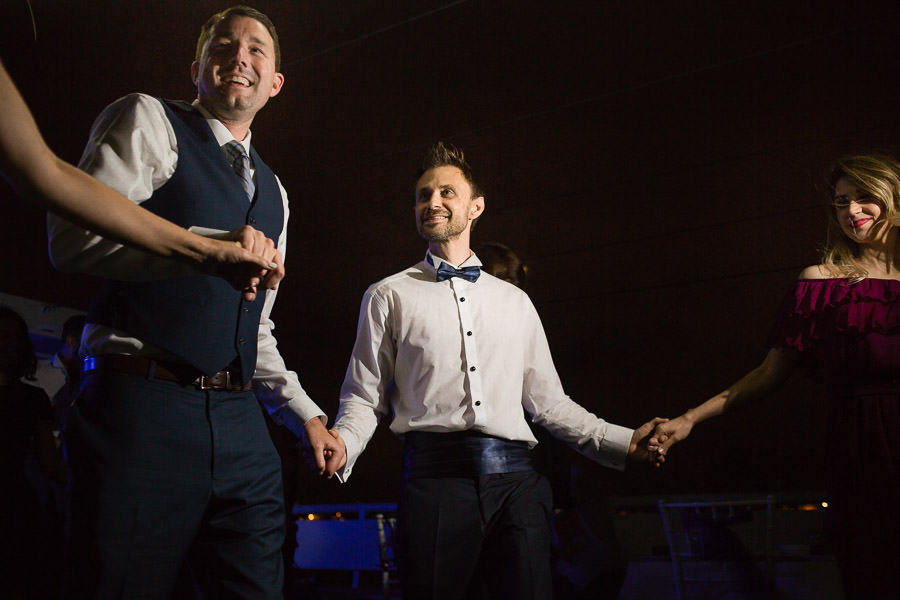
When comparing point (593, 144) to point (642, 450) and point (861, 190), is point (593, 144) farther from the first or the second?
point (642, 450)

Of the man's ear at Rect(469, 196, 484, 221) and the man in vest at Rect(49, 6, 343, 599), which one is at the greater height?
the man's ear at Rect(469, 196, 484, 221)

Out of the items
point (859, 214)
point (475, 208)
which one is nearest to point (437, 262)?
point (475, 208)

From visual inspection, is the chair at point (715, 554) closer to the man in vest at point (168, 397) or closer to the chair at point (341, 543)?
the man in vest at point (168, 397)

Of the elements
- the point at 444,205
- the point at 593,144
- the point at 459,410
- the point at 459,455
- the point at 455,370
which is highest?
the point at 593,144

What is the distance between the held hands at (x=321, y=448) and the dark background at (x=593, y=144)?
84.3 inches

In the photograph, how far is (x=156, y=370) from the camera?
52.1 inches

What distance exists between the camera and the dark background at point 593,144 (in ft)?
14.0

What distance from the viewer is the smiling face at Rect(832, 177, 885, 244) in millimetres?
2088

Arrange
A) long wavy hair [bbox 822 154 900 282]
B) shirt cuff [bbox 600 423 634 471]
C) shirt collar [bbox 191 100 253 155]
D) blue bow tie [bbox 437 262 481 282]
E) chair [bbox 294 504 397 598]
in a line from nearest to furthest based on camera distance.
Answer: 1. shirt collar [bbox 191 100 253 155]
2. long wavy hair [bbox 822 154 900 282]
3. shirt cuff [bbox 600 423 634 471]
4. blue bow tie [bbox 437 262 481 282]
5. chair [bbox 294 504 397 598]

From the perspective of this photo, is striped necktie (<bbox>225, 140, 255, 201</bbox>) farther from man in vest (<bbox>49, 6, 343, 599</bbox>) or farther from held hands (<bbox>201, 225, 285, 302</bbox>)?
held hands (<bbox>201, 225, 285, 302</bbox>)

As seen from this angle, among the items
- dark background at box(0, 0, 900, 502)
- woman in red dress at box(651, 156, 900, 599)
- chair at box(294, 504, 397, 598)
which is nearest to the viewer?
woman in red dress at box(651, 156, 900, 599)

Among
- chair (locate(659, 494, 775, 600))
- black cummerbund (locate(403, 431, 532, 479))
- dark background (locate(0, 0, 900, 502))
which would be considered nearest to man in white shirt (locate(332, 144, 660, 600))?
black cummerbund (locate(403, 431, 532, 479))

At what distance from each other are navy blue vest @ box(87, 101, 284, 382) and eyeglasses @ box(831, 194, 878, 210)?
170cm

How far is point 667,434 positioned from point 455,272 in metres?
0.85
